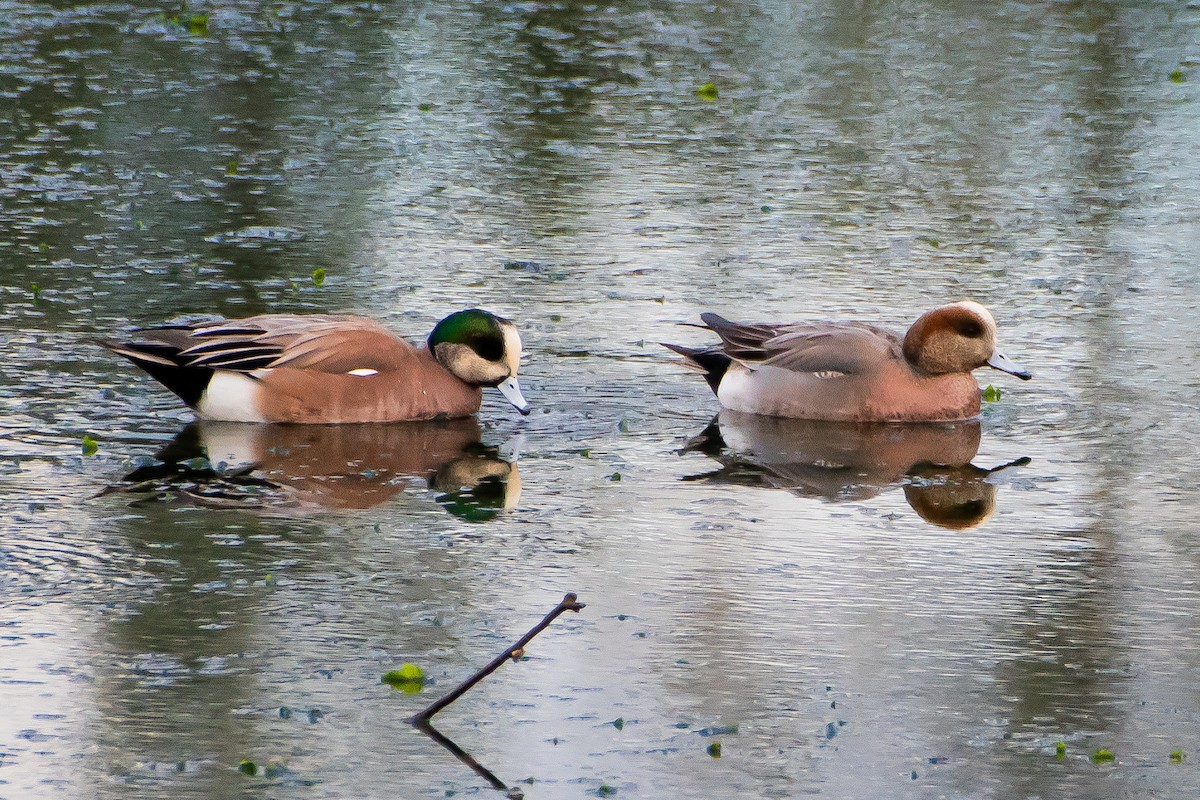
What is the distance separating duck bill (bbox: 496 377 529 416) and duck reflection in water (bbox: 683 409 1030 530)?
2.54 ft

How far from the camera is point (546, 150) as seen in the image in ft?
49.4

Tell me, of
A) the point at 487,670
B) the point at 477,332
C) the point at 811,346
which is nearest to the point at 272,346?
the point at 477,332

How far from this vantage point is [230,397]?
876cm

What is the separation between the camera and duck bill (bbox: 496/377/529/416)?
29.1 feet

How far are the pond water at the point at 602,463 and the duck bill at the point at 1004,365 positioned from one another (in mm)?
211

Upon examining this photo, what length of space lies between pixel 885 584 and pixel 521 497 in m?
1.66

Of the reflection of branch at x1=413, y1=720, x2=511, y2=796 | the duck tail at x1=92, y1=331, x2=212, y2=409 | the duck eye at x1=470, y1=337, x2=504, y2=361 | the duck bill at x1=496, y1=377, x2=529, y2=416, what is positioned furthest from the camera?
the duck eye at x1=470, y1=337, x2=504, y2=361

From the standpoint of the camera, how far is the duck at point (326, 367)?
875 centimetres

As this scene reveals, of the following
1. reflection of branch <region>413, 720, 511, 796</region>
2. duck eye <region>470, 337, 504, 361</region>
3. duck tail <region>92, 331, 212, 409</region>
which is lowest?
duck tail <region>92, 331, 212, 409</region>

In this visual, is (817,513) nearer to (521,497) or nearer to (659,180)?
(521,497)

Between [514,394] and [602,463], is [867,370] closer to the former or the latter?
[602,463]

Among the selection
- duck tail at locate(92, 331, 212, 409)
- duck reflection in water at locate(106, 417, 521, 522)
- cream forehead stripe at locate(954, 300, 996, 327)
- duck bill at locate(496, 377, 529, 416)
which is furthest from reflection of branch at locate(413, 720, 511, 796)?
cream forehead stripe at locate(954, 300, 996, 327)

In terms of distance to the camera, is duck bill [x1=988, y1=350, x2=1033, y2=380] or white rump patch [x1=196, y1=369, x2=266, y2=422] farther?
duck bill [x1=988, y1=350, x2=1033, y2=380]

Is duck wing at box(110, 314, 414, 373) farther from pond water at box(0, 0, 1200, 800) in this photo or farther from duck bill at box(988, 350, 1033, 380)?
duck bill at box(988, 350, 1033, 380)
